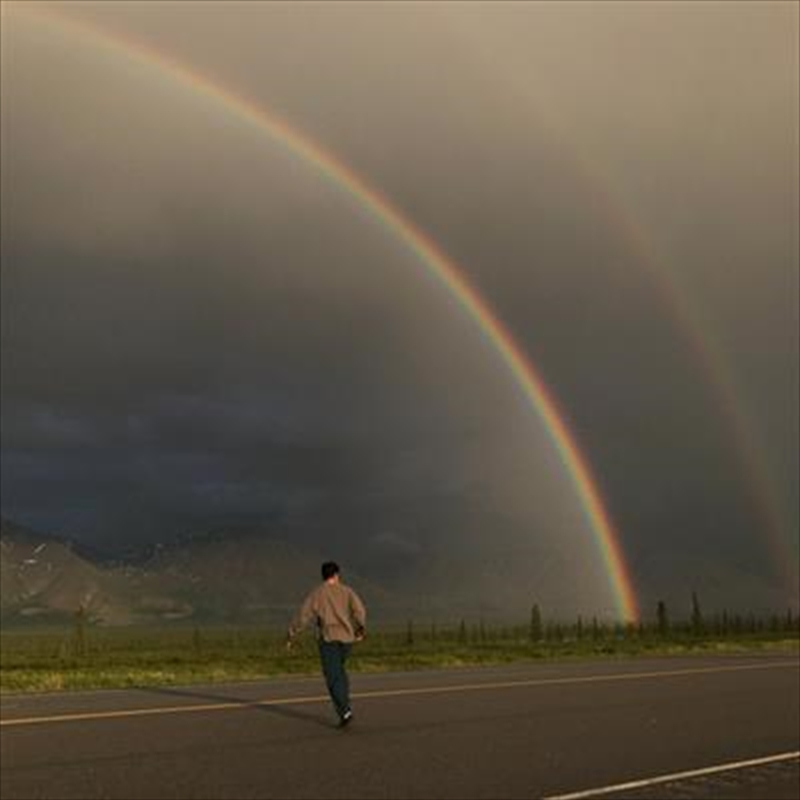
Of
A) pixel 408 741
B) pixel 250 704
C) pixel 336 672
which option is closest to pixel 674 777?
pixel 408 741

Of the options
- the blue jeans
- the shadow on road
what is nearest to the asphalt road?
the shadow on road

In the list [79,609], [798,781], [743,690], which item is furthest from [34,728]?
[79,609]

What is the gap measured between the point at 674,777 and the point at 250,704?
319 inches

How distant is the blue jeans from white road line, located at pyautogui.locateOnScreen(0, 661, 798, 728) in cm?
275

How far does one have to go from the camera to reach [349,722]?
14.5 meters

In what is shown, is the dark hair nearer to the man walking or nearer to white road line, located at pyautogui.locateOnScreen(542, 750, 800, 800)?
the man walking

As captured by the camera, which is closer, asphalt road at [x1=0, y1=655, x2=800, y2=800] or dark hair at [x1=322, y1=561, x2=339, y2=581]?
asphalt road at [x1=0, y1=655, x2=800, y2=800]

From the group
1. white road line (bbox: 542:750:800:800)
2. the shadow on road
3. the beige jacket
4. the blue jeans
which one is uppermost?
the beige jacket

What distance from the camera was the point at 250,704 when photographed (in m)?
17.3

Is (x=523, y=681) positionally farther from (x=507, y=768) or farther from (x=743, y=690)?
(x=507, y=768)

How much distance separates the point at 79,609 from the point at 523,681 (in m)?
33.5

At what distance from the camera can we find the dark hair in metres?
15.2

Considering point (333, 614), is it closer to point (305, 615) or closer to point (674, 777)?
point (305, 615)

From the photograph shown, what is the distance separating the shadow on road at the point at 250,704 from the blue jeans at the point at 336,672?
0.40 metres
